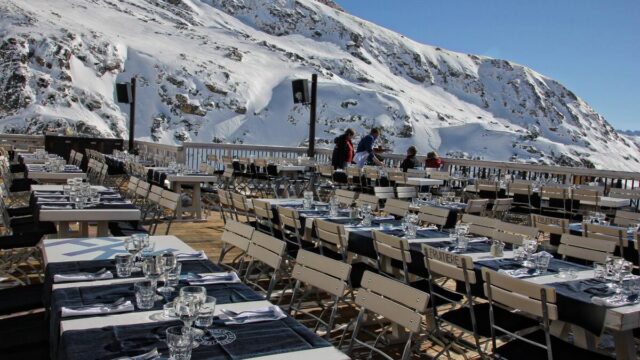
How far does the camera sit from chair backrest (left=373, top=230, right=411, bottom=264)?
388cm

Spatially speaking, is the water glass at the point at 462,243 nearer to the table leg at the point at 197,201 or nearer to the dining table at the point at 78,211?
the dining table at the point at 78,211

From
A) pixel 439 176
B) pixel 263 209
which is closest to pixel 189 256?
pixel 263 209

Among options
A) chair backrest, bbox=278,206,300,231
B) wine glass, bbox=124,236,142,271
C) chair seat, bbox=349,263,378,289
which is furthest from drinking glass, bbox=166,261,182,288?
chair backrest, bbox=278,206,300,231

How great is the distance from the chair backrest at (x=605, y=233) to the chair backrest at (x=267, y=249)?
118 inches

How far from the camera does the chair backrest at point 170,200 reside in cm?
547

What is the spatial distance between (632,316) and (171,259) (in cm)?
220

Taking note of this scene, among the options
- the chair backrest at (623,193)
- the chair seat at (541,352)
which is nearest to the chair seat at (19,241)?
the chair seat at (541,352)

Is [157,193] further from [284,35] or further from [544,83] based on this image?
[544,83]

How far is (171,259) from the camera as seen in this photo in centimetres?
266

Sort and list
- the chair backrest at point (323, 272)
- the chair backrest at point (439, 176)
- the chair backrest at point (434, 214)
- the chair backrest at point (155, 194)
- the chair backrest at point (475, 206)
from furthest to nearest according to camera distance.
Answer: the chair backrest at point (439, 176) < the chair backrest at point (475, 206) < the chair backrest at point (155, 194) < the chair backrest at point (434, 214) < the chair backrest at point (323, 272)

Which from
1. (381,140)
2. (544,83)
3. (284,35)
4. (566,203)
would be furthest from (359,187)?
(544,83)

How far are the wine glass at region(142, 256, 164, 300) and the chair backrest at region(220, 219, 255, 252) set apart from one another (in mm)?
1258

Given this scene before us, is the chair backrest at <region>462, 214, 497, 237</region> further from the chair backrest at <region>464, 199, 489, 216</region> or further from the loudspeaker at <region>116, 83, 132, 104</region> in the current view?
the loudspeaker at <region>116, 83, 132, 104</region>

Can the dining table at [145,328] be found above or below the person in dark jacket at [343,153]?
below
